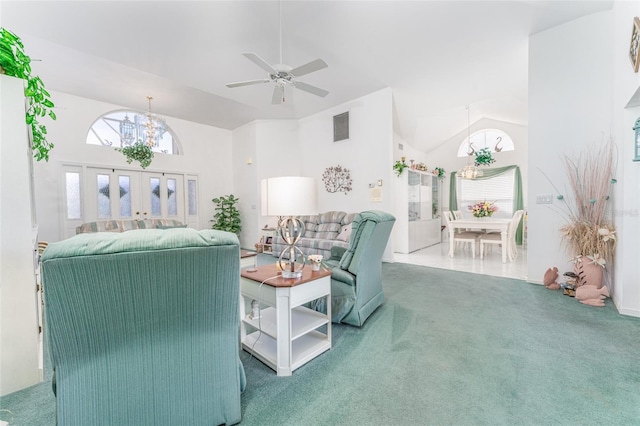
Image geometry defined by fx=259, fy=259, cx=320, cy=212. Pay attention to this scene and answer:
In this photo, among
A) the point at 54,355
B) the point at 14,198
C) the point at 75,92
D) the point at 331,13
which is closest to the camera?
the point at 54,355

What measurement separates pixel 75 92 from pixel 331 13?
5.08m

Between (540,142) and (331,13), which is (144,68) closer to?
(331,13)

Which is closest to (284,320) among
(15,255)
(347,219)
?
(15,255)

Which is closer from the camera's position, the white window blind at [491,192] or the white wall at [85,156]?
the white wall at [85,156]

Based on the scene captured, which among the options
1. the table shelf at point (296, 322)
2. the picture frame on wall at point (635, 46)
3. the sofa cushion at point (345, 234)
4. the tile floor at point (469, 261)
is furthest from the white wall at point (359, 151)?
the table shelf at point (296, 322)

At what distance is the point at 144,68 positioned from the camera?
13.5 feet

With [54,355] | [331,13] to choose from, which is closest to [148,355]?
[54,355]

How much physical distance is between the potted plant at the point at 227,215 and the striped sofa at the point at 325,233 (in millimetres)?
2076

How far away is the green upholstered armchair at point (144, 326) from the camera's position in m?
0.91

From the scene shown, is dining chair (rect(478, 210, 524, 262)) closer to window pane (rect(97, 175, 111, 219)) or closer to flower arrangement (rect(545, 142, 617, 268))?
flower arrangement (rect(545, 142, 617, 268))

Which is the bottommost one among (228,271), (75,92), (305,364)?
(305,364)

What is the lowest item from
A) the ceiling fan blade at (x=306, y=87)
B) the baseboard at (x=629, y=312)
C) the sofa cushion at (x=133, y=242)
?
the baseboard at (x=629, y=312)

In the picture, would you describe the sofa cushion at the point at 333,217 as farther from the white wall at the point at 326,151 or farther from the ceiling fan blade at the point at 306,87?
the ceiling fan blade at the point at 306,87

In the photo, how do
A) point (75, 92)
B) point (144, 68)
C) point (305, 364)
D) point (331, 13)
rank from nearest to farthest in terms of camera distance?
point (305, 364)
point (331, 13)
point (144, 68)
point (75, 92)
